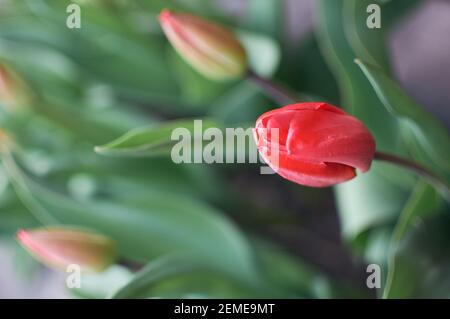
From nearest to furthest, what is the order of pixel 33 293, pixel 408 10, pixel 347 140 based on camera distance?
pixel 347 140 → pixel 408 10 → pixel 33 293

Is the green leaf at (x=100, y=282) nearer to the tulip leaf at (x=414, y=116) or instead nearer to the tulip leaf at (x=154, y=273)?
the tulip leaf at (x=154, y=273)

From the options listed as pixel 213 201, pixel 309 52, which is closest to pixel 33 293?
pixel 213 201

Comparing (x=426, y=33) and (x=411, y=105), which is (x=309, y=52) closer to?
(x=426, y=33)

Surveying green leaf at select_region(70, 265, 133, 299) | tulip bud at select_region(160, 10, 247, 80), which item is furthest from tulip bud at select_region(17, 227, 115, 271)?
tulip bud at select_region(160, 10, 247, 80)

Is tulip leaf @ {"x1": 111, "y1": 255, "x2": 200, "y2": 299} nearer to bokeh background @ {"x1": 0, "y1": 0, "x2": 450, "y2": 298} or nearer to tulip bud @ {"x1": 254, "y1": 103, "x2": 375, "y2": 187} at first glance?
bokeh background @ {"x1": 0, "y1": 0, "x2": 450, "y2": 298}

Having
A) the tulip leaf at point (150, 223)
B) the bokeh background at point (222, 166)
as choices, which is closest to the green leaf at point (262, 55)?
the bokeh background at point (222, 166)

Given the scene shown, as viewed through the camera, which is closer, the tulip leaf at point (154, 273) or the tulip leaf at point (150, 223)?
the tulip leaf at point (154, 273)

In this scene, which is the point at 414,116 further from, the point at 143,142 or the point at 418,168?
the point at 143,142
